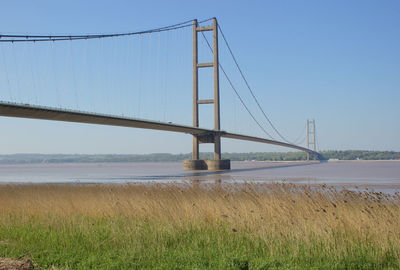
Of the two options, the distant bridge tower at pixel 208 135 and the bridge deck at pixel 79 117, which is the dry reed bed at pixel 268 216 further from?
the distant bridge tower at pixel 208 135

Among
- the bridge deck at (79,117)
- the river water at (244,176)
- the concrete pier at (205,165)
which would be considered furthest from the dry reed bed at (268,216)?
the concrete pier at (205,165)

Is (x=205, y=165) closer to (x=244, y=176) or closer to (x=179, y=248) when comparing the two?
(x=244, y=176)

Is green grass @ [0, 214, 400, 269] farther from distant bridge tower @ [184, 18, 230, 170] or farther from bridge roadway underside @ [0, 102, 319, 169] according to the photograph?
distant bridge tower @ [184, 18, 230, 170]

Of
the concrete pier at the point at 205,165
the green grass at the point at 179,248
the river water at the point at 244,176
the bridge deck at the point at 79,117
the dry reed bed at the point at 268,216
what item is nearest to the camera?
the green grass at the point at 179,248

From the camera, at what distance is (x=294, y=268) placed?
6.32m

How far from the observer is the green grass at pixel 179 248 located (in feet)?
22.0

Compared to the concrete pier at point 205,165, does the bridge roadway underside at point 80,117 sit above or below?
above

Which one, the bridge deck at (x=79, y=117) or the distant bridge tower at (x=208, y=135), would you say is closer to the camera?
the bridge deck at (x=79, y=117)

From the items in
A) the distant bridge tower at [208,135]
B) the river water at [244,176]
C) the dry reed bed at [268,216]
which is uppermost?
the distant bridge tower at [208,135]

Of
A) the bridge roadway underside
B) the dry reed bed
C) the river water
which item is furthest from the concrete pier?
the dry reed bed

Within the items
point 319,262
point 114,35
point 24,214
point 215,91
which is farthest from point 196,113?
point 319,262

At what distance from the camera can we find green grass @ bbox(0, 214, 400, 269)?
22.0 feet

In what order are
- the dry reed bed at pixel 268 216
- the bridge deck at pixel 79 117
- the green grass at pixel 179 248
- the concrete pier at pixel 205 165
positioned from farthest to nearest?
the concrete pier at pixel 205 165 → the bridge deck at pixel 79 117 → the dry reed bed at pixel 268 216 → the green grass at pixel 179 248

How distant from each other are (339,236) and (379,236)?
0.67 m
